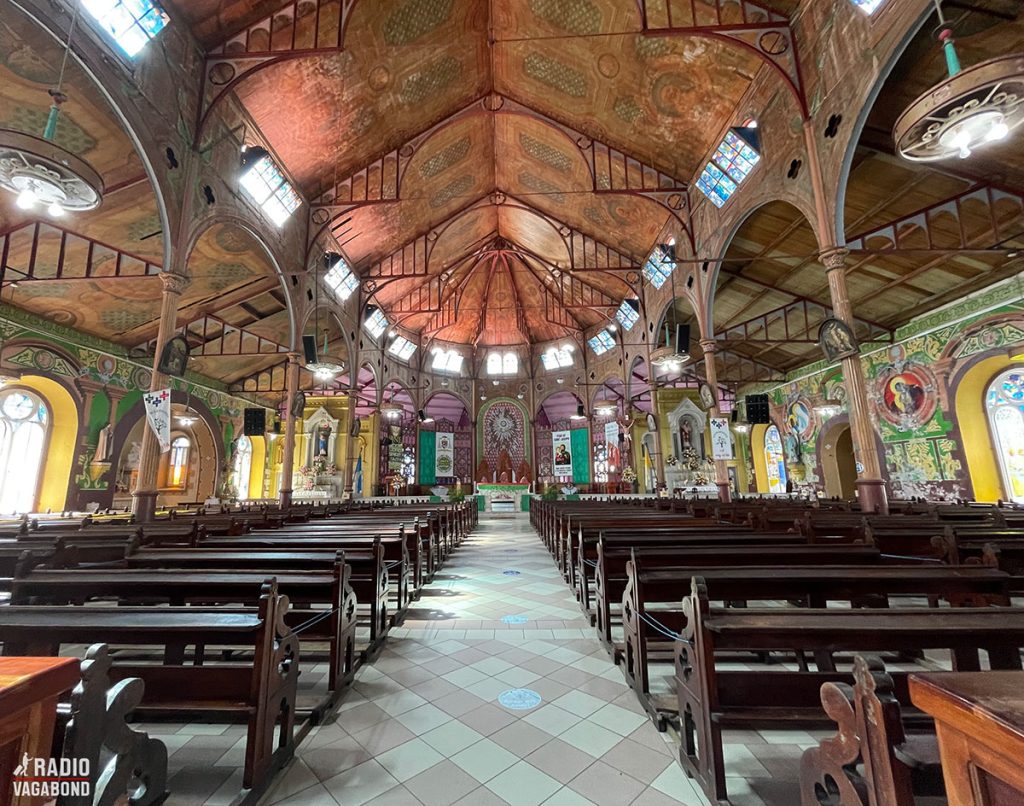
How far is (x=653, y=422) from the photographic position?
56.0ft

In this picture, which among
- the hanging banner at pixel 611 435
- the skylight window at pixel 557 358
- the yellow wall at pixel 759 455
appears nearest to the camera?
the yellow wall at pixel 759 455

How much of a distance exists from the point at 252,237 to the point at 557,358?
1678cm

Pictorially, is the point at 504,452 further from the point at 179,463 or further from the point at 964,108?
the point at 964,108

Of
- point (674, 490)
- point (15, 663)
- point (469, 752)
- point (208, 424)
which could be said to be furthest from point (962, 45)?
point (208, 424)

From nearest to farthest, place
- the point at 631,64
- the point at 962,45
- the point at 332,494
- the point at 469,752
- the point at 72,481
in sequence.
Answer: the point at 469,752
the point at 962,45
the point at 631,64
the point at 72,481
the point at 332,494

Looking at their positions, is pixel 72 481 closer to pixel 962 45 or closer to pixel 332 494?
pixel 332 494

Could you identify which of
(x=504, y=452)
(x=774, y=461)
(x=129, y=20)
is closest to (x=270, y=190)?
(x=129, y=20)

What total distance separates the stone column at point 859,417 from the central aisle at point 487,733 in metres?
5.79

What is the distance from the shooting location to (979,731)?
0.76m

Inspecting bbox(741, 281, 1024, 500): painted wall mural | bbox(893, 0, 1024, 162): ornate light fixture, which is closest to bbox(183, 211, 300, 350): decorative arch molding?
bbox(893, 0, 1024, 162): ornate light fixture

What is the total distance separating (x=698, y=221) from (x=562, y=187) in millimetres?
5277

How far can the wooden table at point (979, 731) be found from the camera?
0.71 m

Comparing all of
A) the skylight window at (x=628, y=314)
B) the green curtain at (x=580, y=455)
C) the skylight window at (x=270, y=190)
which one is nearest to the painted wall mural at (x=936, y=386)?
the skylight window at (x=628, y=314)

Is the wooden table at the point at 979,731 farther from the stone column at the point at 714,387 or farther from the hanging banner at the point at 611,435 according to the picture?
the hanging banner at the point at 611,435
